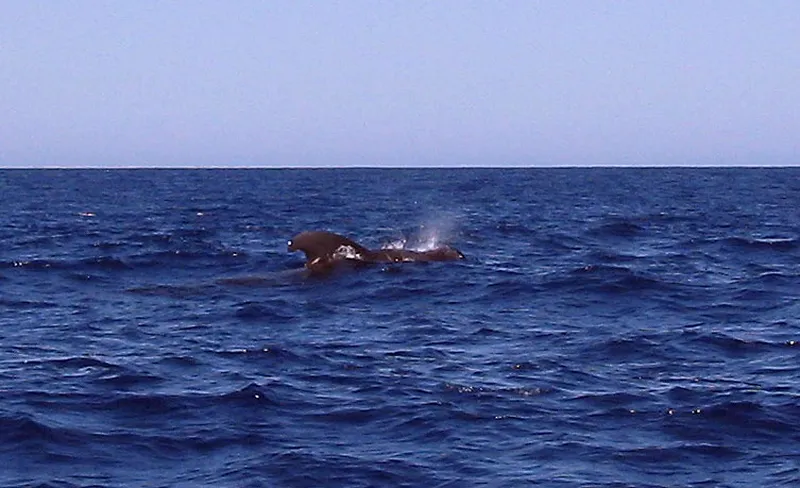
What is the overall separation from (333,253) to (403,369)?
11.4 metres

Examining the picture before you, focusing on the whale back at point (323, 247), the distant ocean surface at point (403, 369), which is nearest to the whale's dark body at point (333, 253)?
the whale back at point (323, 247)

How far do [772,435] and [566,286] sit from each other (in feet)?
40.3

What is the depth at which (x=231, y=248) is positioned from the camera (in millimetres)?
35312

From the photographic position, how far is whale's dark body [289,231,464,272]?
27.3 metres

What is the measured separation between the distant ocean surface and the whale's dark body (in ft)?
2.24

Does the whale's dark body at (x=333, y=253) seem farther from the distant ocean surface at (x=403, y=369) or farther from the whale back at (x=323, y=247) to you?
the distant ocean surface at (x=403, y=369)

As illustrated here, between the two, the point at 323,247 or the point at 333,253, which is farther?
the point at 333,253

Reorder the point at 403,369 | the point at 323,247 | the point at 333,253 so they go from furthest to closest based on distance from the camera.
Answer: the point at 333,253 < the point at 323,247 < the point at 403,369

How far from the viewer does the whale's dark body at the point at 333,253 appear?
1073 inches

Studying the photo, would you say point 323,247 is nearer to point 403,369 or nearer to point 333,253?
point 333,253

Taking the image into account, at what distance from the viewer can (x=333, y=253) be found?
27859mm

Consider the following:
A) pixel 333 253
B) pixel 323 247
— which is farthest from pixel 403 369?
pixel 333 253

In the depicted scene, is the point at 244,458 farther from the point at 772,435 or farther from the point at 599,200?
the point at 599,200

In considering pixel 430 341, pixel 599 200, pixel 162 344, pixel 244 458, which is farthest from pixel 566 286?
pixel 599 200
